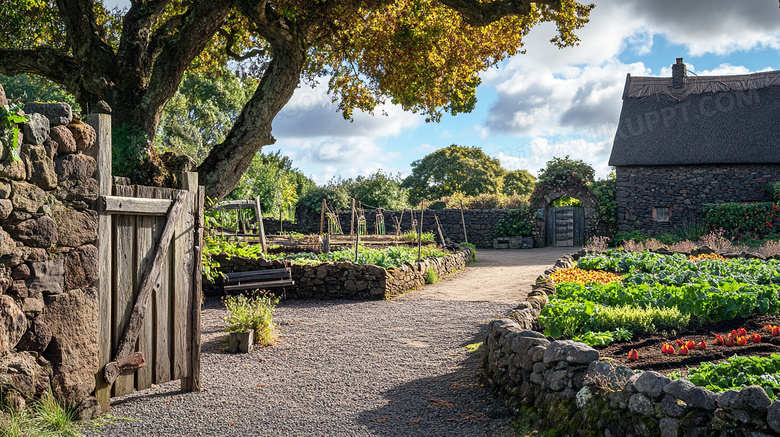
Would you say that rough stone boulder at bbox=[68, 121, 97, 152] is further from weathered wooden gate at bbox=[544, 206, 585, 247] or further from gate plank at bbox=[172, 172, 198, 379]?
weathered wooden gate at bbox=[544, 206, 585, 247]

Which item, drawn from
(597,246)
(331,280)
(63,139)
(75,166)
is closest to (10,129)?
(63,139)

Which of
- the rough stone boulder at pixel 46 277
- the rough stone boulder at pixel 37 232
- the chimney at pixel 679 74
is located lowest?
the rough stone boulder at pixel 46 277

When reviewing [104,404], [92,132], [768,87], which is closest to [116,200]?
[92,132]

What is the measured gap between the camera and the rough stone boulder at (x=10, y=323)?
3.45 m

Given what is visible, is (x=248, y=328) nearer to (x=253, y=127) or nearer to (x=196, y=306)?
(x=196, y=306)

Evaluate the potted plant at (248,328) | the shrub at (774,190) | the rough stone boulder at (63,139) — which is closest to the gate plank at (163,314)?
the rough stone boulder at (63,139)

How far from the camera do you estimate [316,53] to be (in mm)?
10812

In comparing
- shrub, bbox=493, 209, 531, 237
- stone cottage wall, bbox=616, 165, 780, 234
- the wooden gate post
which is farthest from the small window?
the wooden gate post

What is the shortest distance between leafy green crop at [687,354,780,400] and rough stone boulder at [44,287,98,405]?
4.25 m

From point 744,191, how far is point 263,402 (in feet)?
70.4

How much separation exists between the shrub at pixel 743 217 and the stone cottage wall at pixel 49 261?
2004cm

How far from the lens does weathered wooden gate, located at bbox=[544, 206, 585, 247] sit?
22562mm

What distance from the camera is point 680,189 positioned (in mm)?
20984

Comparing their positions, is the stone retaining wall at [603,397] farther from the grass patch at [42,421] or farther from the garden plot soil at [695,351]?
the grass patch at [42,421]
